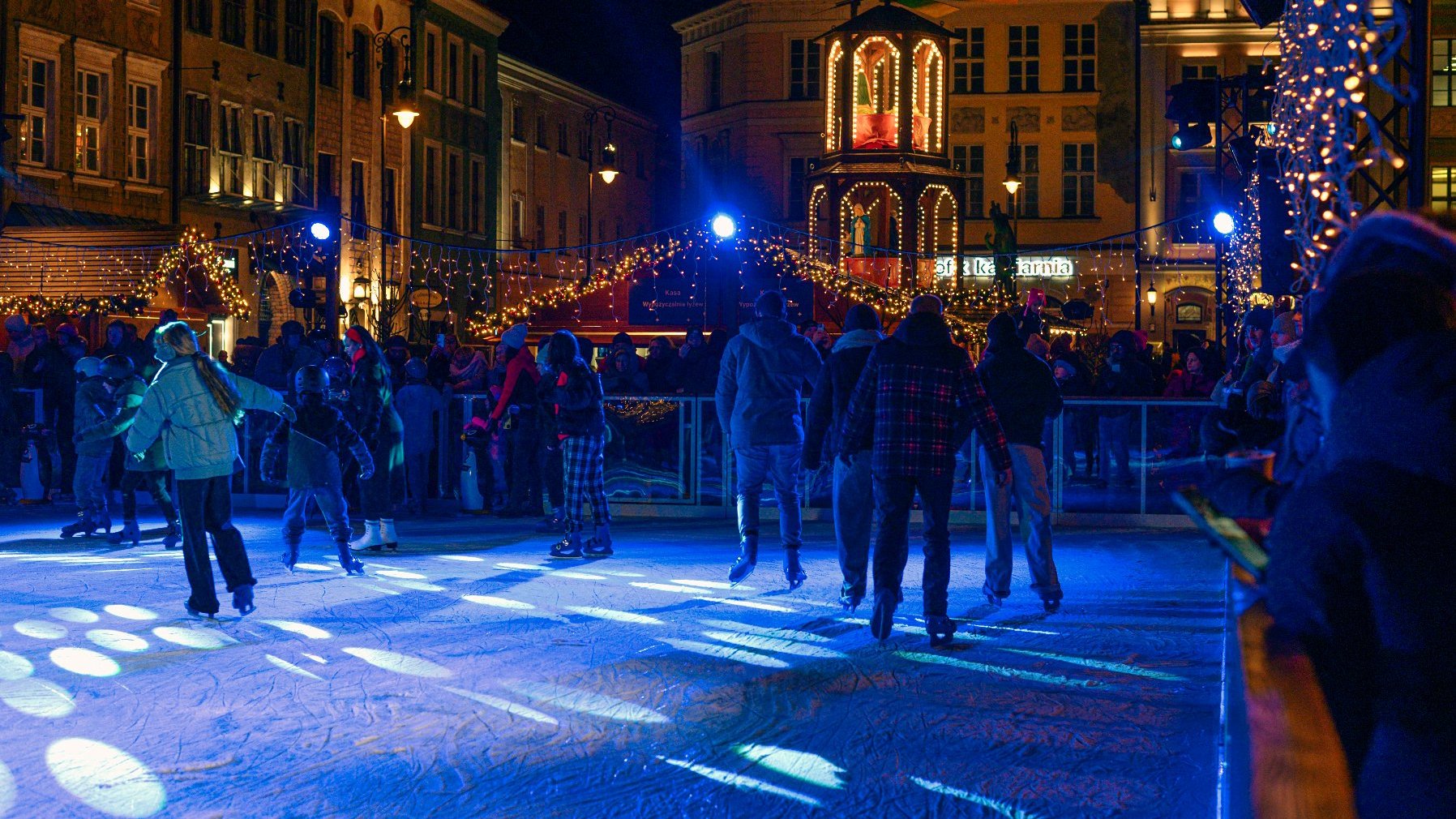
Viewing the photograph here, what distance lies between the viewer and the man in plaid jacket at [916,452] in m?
8.38

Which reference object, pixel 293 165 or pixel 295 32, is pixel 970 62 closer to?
pixel 295 32

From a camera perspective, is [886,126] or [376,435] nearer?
[376,435]

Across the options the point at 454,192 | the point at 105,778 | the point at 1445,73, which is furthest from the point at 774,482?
the point at 1445,73

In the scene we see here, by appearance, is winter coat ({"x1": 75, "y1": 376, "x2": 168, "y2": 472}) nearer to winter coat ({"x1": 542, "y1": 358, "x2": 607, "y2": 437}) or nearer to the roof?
winter coat ({"x1": 542, "y1": 358, "x2": 607, "y2": 437})

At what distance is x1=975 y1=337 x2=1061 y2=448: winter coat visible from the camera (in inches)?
377

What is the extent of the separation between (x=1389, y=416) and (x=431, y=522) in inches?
557

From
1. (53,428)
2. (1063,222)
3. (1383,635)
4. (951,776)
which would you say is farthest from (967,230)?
(1383,635)

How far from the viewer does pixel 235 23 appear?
37031mm

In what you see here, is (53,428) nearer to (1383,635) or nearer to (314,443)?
(314,443)

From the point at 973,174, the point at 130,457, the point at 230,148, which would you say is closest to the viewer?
the point at 130,457

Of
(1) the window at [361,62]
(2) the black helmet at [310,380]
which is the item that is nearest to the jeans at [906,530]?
(2) the black helmet at [310,380]

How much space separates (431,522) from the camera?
A: 1600cm

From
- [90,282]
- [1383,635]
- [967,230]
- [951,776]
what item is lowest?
[951,776]

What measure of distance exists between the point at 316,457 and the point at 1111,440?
7872 mm
